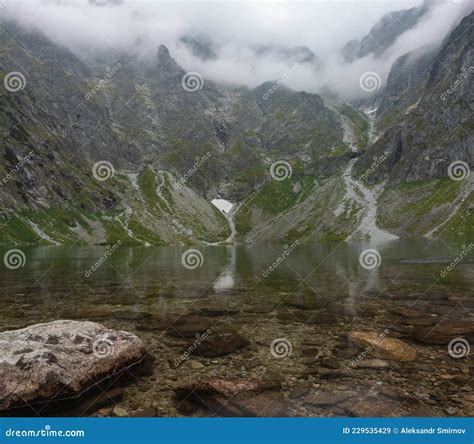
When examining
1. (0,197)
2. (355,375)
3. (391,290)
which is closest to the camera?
(355,375)

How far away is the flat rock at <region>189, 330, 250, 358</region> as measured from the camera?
1798 cm

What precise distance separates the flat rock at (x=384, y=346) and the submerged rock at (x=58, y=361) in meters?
9.95

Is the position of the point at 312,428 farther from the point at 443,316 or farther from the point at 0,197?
the point at 0,197

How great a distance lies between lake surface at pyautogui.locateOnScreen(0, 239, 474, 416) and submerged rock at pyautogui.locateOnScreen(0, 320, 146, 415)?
4.35 ft

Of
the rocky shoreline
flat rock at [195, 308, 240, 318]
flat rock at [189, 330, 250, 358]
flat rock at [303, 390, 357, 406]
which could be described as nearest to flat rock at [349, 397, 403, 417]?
the rocky shoreline

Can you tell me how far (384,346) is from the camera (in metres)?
17.9

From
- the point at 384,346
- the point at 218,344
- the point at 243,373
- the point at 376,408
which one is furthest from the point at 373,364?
the point at 218,344

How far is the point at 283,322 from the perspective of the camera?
24.1 m

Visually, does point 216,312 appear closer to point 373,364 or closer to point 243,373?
point 243,373

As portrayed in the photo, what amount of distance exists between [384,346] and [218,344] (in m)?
7.54

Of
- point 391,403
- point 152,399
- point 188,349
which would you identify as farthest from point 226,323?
point 391,403

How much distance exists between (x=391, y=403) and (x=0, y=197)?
22286 centimetres

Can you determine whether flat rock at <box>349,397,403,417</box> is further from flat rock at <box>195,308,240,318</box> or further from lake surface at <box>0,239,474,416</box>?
flat rock at <box>195,308,240,318</box>

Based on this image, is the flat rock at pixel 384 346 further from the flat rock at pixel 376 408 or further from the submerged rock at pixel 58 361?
the submerged rock at pixel 58 361
